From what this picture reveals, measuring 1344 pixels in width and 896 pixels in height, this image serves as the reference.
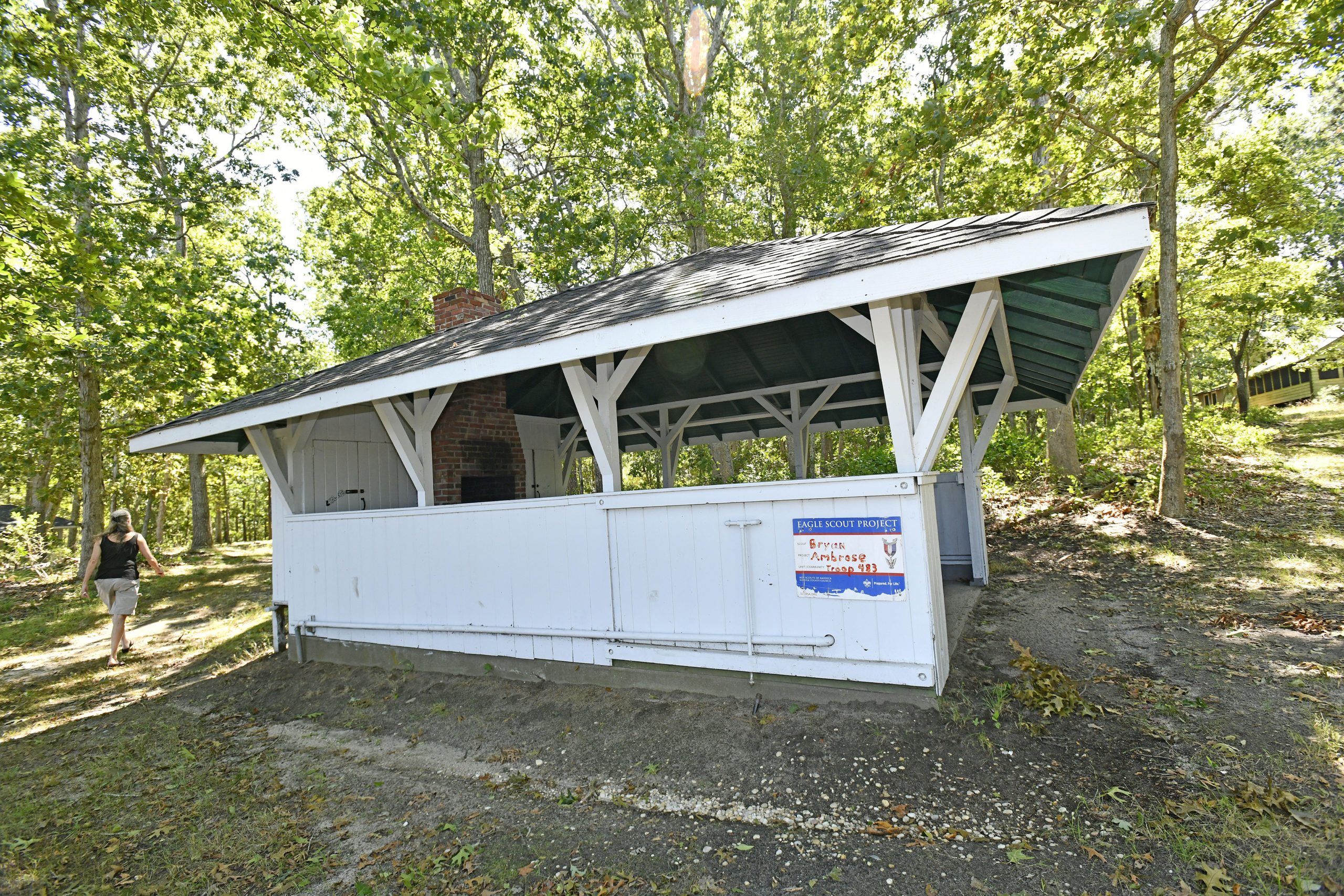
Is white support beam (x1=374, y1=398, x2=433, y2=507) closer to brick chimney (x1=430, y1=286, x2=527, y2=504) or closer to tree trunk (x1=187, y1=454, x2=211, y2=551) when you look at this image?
brick chimney (x1=430, y1=286, x2=527, y2=504)

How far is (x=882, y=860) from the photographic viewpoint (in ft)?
9.23

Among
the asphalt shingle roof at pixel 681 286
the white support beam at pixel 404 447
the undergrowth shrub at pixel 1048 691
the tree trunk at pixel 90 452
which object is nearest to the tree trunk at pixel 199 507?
the tree trunk at pixel 90 452

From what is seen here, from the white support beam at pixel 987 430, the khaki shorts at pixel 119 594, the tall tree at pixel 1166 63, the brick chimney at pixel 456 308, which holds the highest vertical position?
the tall tree at pixel 1166 63

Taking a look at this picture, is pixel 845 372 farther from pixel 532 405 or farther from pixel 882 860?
pixel 882 860

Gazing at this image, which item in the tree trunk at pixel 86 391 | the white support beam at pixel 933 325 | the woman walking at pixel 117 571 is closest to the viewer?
the white support beam at pixel 933 325

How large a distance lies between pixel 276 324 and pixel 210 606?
633 cm

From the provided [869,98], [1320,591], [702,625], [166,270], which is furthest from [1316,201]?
[166,270]

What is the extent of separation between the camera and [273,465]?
6656mm

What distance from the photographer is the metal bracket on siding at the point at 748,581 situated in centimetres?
432

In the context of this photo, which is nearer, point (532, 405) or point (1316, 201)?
point (532, 405)

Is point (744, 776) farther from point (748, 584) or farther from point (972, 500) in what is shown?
point (972, 500)

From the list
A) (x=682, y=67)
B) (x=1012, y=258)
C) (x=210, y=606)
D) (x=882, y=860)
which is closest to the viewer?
(x=882, y=860)

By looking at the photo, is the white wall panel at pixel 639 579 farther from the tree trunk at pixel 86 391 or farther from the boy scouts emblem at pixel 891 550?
the tree trunk at pixel 86 391

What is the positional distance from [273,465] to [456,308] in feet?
10.5
